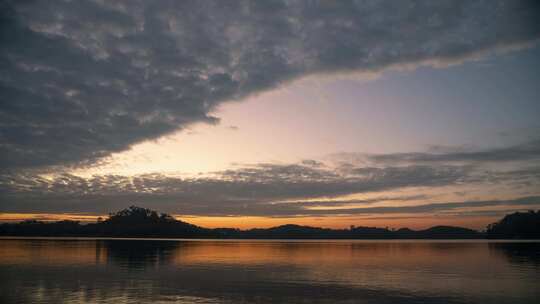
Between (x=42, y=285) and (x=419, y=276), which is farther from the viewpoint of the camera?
(x=419, y=276)

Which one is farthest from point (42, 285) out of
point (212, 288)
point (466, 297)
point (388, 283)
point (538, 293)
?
point (538, 293)

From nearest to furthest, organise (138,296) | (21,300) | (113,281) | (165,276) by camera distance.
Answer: (21,300), (138,296), (113,281), (165,276)

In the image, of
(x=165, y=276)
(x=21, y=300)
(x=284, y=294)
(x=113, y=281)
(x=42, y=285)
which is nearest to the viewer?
(x=21, y=300)

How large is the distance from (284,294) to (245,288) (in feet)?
14.2

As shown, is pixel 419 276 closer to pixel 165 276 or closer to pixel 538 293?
pixel 538 293

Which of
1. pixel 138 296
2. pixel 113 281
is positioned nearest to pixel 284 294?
pixel 138 296

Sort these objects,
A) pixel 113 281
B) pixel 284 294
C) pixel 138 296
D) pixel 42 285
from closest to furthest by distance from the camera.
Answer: pixel 138 296 < pixel 284 294 < pixel 42 285 < pixel 113 281

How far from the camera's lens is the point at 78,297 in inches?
1203

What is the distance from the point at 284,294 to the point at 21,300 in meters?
18.7

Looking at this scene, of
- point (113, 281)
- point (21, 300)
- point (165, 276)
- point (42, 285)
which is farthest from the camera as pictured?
point (165, 276)

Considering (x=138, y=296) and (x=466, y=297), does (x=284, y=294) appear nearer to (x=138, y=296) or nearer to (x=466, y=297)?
(x=138, y=296)

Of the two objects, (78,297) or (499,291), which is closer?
(78,297)

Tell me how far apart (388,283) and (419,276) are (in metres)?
8.16

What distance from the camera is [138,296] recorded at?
31.2 metres
